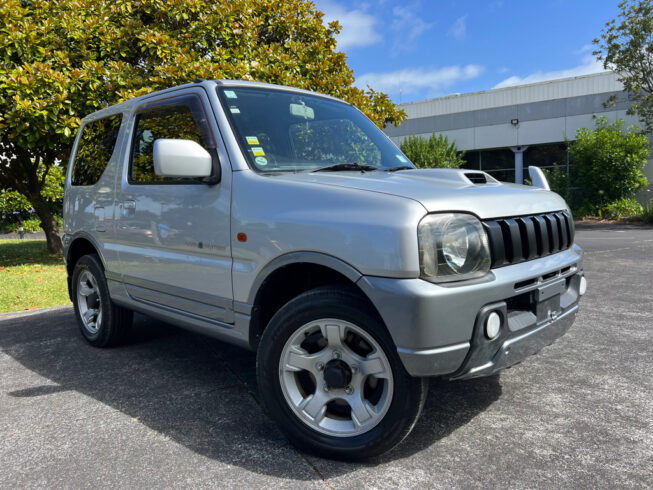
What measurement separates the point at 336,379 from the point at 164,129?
214 cm

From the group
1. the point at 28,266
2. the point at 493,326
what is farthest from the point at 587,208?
the point at 493,326

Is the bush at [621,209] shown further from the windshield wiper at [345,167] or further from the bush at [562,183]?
the windshield wiper at [345,167]

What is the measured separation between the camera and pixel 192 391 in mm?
3330

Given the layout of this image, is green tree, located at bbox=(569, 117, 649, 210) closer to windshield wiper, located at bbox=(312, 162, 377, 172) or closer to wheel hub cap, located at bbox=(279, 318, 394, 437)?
windshield wiper, located at bbox=(312, 162, 377, 172)

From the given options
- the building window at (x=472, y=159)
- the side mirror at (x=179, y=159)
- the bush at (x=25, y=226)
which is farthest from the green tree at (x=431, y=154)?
the side mirror at (x=179, y=159)

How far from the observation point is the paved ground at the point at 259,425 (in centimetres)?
230

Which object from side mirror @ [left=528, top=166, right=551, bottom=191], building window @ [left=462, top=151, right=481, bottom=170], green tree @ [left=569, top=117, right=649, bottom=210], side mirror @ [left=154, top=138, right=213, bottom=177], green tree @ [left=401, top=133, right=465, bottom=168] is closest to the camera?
side mirror @ [left=154, top=138, right=213, bottom=177]

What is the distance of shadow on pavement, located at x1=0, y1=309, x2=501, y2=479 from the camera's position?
258cm

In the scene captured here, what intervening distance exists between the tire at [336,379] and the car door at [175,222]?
557 mm

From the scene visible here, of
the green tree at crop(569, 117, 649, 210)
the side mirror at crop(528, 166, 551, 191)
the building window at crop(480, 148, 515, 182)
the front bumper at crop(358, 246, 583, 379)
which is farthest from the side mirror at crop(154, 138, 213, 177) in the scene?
the building window at crop(480, 148, 515, 182)

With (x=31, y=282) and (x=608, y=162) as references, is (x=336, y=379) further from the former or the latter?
(x=608, y=162)

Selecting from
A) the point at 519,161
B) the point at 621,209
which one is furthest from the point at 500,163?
the point at 621,209

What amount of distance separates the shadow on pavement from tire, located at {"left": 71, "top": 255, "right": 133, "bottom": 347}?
5.5 inches

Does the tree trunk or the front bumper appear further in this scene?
the tree trunk
